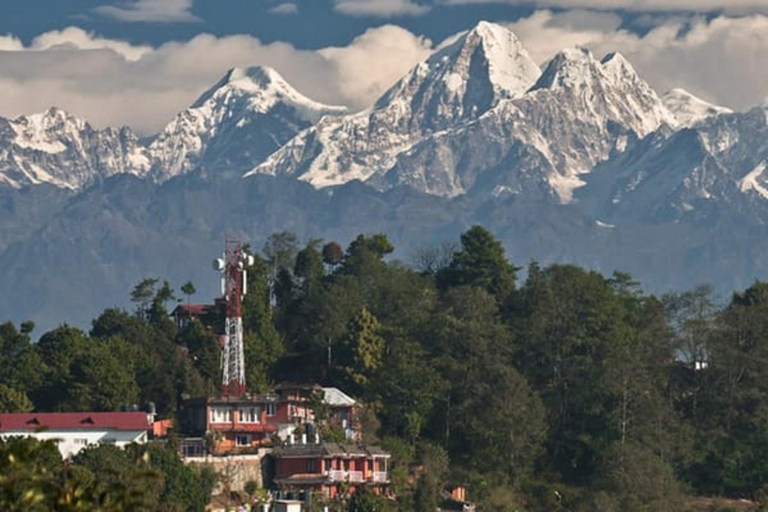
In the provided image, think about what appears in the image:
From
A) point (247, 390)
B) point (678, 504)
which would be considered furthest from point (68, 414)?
point (678, 504)

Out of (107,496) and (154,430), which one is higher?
(154,430)

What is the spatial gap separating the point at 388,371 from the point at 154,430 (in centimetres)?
1582

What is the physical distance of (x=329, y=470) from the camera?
370ft

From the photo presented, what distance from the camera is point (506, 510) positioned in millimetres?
115750

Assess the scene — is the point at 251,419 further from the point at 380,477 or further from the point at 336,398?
the point at 380,477

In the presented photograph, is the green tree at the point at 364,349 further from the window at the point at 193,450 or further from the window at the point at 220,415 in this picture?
the window at the point at 193,450

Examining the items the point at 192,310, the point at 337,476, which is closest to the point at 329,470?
the point at 337,476

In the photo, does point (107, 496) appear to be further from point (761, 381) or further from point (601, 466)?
point (761, 381)

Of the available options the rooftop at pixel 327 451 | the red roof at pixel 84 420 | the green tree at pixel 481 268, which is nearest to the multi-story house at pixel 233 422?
the rooftop at pixel 327 451

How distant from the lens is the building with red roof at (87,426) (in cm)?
11138

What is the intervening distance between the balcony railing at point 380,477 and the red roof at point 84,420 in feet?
39.6

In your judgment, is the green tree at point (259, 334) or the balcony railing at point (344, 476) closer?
the balcony railing at point (344, 476)

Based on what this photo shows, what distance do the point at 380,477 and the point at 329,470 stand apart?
3014 mm

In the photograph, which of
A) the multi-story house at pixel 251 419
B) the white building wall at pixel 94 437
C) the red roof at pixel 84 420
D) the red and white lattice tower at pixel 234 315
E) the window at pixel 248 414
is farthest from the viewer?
the red and white lattice tower at pixel 234 315
